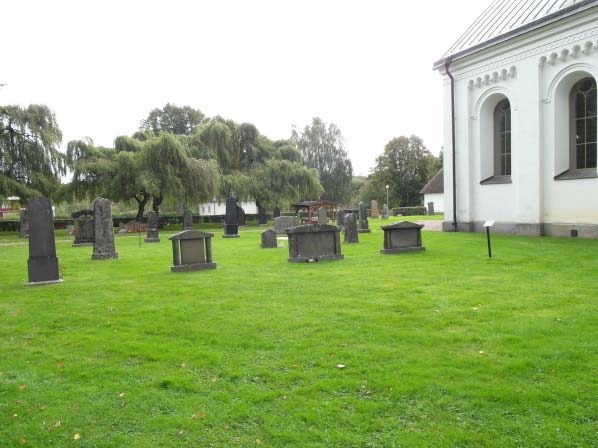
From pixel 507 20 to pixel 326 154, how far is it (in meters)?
44.5

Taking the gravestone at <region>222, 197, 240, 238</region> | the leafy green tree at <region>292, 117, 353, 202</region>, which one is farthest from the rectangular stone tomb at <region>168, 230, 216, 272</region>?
the leafy green tree at <region>292, 117, 353, 202</region>

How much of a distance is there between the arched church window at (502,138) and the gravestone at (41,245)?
56.2 feet

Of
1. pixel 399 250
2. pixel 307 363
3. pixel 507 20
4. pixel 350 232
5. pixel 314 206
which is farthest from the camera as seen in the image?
pixel 314 206

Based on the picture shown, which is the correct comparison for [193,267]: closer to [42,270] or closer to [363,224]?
[42,270]

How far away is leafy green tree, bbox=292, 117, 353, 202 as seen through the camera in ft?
209

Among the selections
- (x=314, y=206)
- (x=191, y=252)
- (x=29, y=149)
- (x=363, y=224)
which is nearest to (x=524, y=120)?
(x=363, y=224)

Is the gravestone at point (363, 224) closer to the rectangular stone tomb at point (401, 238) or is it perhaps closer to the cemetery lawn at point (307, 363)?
the rectangular stone tomb at point (401, 238)

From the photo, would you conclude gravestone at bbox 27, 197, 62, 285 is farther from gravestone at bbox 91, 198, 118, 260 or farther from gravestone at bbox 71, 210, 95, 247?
gravestone at bbox 71, 210, 95, 247

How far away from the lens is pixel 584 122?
56.1 feet

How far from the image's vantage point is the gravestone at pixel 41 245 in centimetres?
1048

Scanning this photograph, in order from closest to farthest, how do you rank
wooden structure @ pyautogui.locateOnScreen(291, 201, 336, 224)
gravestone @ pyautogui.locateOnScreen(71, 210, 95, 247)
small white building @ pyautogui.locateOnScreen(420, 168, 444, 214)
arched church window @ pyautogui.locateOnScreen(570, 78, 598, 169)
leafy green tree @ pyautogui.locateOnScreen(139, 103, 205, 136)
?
→ arched church window @ pyautogui.locateOnScreen(570, 78, 598, 169) → gravestone @ pyautogui.locateOnScreen(71, 210, 95, 247) → wooden structure @ pyautogui.locateOnScreen(291, 201, 336, 224) → small white building @ pyautogui.locateOnScreen(420, 168, 444, 214) → leafy green tree @ pyautogui.locateOnScreen(139, 103, 205, 136)

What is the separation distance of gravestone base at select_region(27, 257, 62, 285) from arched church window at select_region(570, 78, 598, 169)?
1670cm

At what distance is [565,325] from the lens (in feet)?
19.5

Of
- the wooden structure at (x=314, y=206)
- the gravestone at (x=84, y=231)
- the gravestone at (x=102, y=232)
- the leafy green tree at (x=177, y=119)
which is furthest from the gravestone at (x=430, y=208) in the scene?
the gravestone at (x=102, y=232)
